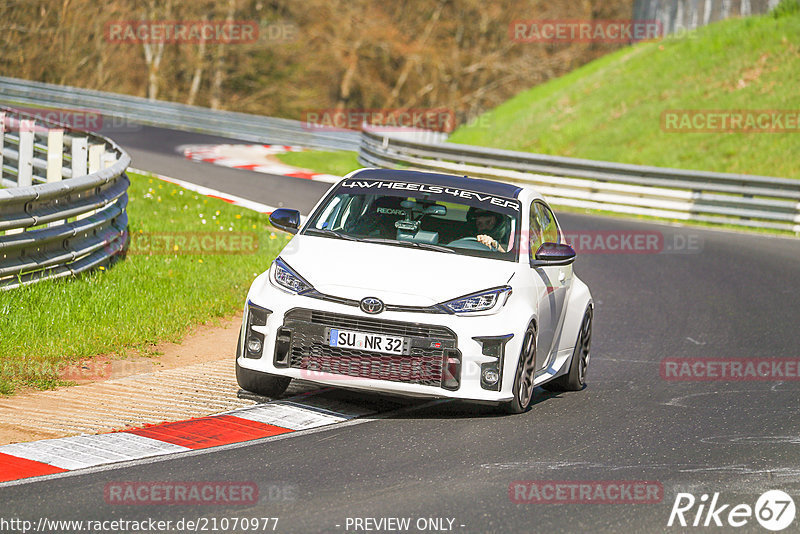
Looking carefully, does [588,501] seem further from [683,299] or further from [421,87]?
[421,87]

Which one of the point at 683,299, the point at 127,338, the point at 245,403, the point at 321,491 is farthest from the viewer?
the point at 683,299

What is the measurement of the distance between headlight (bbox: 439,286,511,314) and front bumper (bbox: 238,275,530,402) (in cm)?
5

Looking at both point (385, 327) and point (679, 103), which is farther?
point (679, 103)

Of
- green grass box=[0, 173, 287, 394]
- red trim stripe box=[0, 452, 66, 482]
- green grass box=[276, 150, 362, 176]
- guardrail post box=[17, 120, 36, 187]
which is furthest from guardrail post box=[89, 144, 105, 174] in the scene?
green grass box=[276, 150, 362, 176]

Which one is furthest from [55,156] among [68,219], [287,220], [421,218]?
[421,218]

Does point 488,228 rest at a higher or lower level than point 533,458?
higher

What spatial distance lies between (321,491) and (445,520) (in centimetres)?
70

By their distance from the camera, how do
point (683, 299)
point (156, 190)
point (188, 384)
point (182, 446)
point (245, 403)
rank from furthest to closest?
point (156, 190), point (683, 299), point (188, 384), point (245, 403), point (182, 446)

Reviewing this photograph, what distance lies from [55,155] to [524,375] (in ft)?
35.7

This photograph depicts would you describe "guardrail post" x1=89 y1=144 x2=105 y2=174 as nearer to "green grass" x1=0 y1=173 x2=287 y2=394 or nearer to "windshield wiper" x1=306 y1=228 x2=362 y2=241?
"green grass" x1=0 y1=173 x2=287 y2=394

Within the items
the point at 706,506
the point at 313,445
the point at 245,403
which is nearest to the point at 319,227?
the point at 245,403

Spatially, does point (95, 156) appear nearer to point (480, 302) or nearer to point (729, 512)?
point (480, 302)

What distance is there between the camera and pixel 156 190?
2052 cm

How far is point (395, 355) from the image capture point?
740cm
